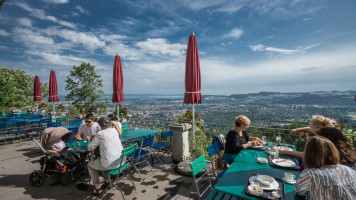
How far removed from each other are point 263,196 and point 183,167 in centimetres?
306

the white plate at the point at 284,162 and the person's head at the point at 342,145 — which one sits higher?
the person's head at the point at 342,145

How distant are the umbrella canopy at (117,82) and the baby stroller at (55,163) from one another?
2.69m

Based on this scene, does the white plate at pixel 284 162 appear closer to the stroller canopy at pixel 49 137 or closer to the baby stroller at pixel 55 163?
the baby stroller at pixel 55 163

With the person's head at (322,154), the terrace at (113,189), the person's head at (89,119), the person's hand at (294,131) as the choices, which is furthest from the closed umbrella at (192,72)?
the person's head at (322,154)

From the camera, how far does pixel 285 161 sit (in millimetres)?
2729

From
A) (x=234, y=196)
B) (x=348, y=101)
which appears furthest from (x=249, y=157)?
(x=348, y=101)

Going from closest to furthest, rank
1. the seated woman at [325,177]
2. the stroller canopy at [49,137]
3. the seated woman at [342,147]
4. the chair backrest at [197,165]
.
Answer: the seated woman at [325,177]
the seated woman at [342,147]
the chair backrest at [197,165]
the stroller canopy at [49,137]

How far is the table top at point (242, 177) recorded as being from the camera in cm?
186

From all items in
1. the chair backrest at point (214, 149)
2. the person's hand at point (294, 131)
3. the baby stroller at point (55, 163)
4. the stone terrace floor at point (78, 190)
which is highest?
the person's hand at point (294, 131)

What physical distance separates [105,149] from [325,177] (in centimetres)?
346

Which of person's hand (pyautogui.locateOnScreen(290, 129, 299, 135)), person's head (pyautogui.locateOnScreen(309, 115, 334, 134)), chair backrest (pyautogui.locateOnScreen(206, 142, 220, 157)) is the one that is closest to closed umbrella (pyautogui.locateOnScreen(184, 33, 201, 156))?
chair backrest (pyautogui.locateOnScreen(206, 142, 220, 157))

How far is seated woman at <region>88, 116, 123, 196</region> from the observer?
10.8 ft

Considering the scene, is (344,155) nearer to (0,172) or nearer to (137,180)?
(137,180)

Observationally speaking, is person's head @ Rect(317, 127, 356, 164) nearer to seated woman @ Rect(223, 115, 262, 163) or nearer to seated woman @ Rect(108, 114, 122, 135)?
seated woman @ Rect(223, 115, 262, 163)
